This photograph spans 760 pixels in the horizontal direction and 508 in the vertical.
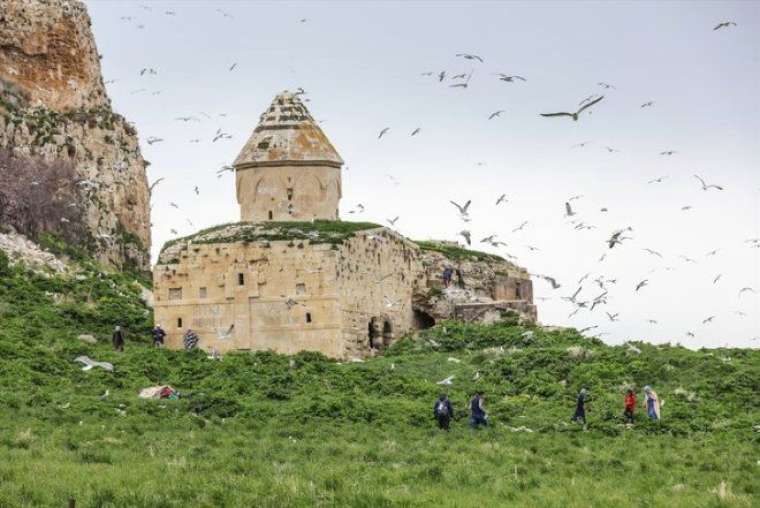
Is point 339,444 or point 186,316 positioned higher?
point 186,316

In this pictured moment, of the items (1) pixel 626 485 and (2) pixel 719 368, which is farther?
(2) pixel 719 368

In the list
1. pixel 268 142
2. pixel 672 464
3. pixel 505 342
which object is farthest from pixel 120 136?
pixel 672 464

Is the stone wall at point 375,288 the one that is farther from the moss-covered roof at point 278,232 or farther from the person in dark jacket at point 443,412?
the person in dark jacket at point 443,412

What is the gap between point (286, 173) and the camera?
53.7 meters

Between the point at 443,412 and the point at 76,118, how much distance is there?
30.4 m

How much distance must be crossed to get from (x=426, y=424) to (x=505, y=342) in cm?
1031

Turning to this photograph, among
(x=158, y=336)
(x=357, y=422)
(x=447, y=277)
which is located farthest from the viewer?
(x=447, y=277)

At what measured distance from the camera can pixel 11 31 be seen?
2741 inches

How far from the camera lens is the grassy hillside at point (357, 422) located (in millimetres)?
31969

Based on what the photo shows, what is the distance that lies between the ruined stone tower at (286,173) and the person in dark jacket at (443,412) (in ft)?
41.2

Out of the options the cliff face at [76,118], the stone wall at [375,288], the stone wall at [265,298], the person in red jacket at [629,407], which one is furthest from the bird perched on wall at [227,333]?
the cliff face at [76,118]

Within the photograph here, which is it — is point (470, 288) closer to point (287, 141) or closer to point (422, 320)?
point (422, 320)

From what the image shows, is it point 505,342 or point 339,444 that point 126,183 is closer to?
point 505,342

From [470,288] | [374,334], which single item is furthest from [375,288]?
[470,288]
